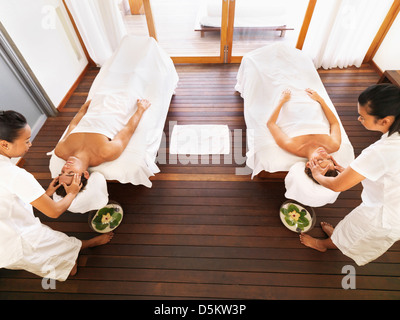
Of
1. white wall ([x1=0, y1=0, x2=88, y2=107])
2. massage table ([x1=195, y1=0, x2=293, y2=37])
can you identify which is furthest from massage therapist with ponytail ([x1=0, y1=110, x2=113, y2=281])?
massage table ([x1=195, y1=0, x2=293, y2=37])

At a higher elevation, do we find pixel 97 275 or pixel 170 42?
pixel 170 42

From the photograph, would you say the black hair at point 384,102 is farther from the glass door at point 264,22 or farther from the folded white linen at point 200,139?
the glass door at point 264,22

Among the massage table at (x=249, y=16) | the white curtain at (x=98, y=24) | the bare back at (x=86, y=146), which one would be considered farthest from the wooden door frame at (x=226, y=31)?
the bare back at (x=86, y=146)

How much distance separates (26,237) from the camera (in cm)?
131

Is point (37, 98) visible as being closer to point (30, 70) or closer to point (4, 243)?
point (30, 70)

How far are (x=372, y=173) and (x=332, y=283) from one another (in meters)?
0.96

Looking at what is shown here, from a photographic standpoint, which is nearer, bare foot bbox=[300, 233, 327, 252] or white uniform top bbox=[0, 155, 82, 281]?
white uniform top bbox=[0, 155, 82, 281]

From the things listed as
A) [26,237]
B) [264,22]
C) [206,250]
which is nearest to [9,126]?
[26,237]

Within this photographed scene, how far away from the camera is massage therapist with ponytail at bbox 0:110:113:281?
111cm

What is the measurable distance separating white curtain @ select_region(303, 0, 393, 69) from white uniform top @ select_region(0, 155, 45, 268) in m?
3.36

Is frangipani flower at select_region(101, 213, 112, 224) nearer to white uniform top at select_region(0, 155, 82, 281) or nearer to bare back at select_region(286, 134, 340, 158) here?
white uniform top at select_region(0, 155, 82, 281)

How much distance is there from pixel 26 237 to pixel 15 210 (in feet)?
0.59
